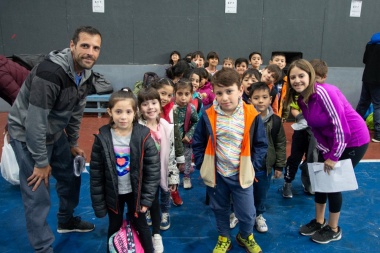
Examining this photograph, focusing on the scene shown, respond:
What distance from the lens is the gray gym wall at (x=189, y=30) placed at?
7.55 meters

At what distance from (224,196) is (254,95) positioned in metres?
0.93

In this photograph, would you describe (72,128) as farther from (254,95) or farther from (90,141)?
(90,141)

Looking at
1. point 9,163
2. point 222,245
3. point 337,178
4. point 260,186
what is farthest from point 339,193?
point 9,163

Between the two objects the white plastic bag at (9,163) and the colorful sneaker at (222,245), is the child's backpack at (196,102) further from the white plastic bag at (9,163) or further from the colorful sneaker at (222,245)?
the white plastic bag at (9,163)

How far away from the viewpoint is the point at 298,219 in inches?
125

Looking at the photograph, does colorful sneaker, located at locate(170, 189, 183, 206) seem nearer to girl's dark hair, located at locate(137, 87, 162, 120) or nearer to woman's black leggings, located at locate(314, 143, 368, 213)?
girl's dark hair, located at locate(137, 87, 162, 120)

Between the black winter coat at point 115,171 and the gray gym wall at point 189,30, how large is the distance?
18.9ft

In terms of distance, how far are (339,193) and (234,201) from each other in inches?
36.8

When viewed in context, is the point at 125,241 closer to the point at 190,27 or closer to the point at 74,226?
the point at 74,226

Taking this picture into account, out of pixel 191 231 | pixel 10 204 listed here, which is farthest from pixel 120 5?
pixel 191 231

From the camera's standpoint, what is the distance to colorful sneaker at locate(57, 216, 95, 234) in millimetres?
2914

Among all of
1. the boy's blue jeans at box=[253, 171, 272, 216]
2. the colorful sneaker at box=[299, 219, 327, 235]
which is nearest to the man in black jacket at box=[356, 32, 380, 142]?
the colorful sneaker at box=[299, 219, 327, 235]

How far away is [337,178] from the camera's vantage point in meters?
2.57

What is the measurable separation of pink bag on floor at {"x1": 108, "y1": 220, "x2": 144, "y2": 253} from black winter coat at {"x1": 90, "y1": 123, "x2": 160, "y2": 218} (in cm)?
17
